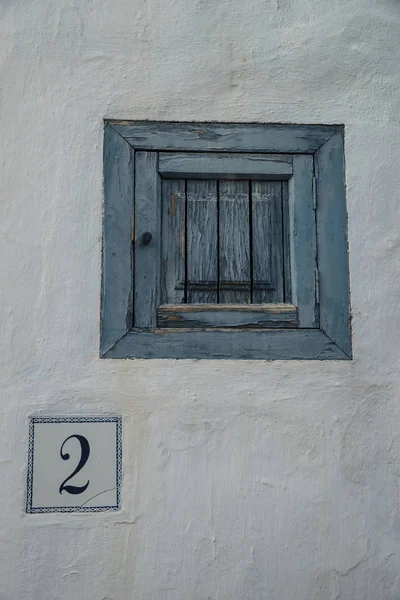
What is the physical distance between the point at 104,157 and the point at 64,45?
441 mm

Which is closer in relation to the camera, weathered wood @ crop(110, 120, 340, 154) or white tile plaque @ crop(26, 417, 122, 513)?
white tile plaque @ crop(26, 417, 122, 513)

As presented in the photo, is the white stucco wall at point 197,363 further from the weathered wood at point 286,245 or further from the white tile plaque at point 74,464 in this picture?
the weathered wood at point 286,245

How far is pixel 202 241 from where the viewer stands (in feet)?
9.25

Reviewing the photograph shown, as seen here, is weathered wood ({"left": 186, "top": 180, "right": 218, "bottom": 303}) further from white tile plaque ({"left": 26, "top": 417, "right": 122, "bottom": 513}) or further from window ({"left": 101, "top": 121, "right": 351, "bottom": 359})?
white tile plaque ({"left": 26, "top": 417, "right": 122, "bottom": 513})

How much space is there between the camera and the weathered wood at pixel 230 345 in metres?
2.68

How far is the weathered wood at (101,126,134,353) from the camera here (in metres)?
2.69

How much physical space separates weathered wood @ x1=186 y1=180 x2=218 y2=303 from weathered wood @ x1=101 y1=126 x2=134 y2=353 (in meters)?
0.22

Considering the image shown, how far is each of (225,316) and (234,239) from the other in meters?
0.29

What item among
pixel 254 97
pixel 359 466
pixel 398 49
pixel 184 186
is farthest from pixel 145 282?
pixel 398 49

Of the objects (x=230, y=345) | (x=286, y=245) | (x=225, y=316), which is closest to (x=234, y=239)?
(x=286, y=245)

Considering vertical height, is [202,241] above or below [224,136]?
below

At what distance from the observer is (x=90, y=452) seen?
2.61 meters

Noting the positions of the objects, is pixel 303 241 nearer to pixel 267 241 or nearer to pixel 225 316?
pixel 267 241

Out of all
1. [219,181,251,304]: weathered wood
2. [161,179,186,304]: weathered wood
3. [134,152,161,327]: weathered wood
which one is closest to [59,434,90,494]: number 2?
[134,152,161,327]: weathered wood
